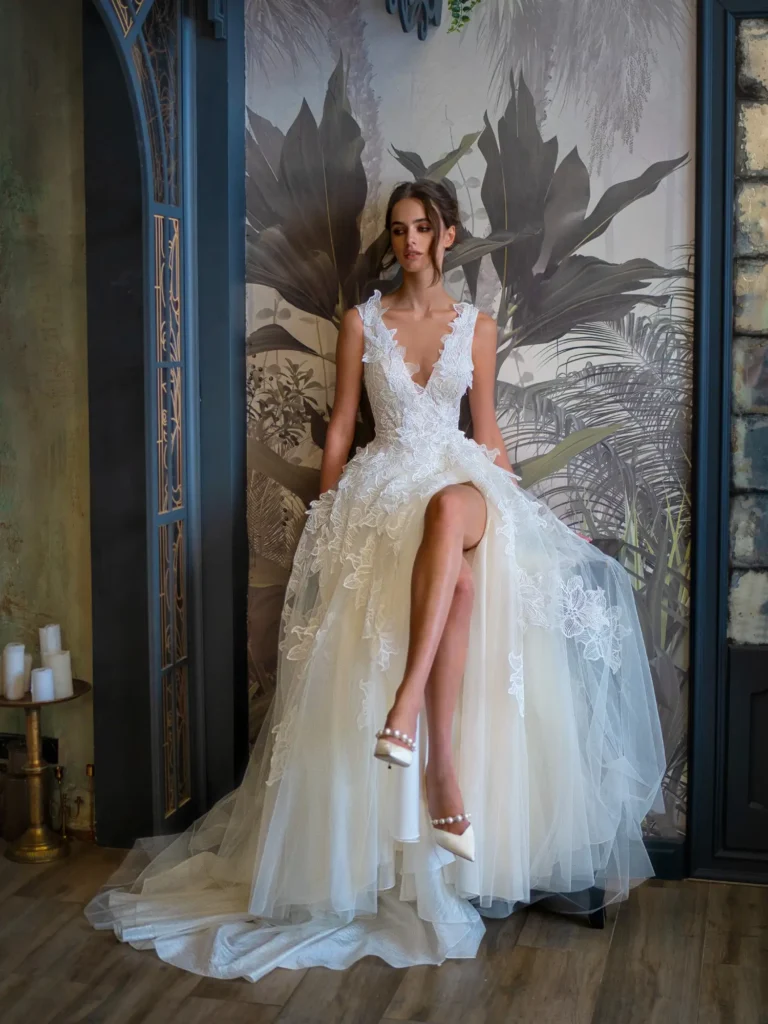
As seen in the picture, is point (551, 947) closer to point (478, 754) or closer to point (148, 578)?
point (478, 754)

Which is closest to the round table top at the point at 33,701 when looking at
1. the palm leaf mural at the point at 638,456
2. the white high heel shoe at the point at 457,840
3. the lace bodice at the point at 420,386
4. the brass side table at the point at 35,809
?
the brass side table at the point at 35,809

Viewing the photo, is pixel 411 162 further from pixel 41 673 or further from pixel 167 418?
pixel 41 673

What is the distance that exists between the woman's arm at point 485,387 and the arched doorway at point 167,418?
715mm

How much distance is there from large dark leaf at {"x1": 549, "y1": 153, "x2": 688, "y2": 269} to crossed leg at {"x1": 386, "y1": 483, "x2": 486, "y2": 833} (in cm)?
87

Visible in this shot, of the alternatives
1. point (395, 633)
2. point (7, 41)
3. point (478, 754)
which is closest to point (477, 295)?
point (395, 633)

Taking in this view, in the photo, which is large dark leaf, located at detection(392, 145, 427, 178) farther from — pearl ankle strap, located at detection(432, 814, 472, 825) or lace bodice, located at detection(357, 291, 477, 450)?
pearl ankle strap, located at detection(432, 814, 472, 825)

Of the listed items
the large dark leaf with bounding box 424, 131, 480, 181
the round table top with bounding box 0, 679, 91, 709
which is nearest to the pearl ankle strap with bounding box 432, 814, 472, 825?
the round table top with bounding box 0, 679, 91, 709

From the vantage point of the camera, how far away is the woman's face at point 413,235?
10.8ft

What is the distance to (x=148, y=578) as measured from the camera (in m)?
3.39

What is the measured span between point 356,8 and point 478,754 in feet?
6.94

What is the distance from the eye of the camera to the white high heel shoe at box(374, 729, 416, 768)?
2.63 meters

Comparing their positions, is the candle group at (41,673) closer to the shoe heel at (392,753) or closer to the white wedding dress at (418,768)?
the white wedding dress at (418,768)

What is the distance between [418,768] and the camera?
2.85 m

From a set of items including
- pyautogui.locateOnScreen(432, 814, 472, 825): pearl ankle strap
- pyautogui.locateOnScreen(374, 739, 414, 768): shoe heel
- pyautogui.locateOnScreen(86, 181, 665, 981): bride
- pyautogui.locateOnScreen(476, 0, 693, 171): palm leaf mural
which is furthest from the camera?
pyautogui.locateOnScreen(476, 0, 693, 171): palm leaf mural
